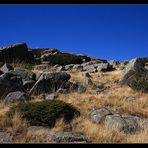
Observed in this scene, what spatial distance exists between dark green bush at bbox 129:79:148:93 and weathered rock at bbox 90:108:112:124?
18.0 feet

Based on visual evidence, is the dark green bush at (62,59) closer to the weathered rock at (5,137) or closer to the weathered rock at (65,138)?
the weathered rock at (5,137)

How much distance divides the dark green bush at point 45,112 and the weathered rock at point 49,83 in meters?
4.32

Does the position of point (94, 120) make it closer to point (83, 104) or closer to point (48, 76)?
point (83, 104)

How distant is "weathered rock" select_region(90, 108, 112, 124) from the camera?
1402cm

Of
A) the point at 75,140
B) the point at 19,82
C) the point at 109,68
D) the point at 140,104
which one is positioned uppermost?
the point at 109,68

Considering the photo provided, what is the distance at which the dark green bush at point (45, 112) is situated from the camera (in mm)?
13670

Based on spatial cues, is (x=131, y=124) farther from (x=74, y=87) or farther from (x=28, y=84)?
(x=28, y=84)

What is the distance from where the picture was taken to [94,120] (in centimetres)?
1409

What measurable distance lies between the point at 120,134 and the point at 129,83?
10.5m

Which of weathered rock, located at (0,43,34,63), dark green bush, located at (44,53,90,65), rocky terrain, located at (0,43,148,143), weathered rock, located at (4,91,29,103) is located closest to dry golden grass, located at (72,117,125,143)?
rocky terrain, located at (0,43,148,143)

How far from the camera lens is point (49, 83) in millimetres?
19938

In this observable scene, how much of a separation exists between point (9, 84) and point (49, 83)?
224cm

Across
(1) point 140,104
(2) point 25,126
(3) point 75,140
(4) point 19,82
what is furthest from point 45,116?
(4) point 19,82

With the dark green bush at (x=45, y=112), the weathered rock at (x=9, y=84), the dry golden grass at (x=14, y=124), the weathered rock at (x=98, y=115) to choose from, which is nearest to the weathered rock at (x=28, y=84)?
the weathered rock at (x=9, y=84)
